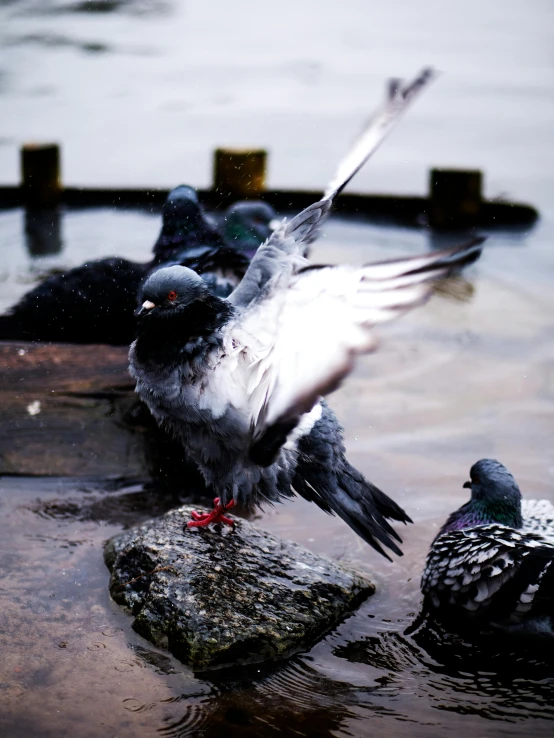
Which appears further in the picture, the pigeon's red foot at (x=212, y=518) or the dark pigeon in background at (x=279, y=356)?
the pigeon's red foot at (x=212, y=518)

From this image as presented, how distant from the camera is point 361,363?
6145 mm

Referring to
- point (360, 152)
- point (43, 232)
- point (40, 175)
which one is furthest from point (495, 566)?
point (40, 175)

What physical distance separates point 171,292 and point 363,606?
1.50m

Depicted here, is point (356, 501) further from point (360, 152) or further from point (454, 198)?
point (454, 198)

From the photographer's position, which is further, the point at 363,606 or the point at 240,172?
the point at 240,172

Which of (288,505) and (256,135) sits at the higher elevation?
(256,135)

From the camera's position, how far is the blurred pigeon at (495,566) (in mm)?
3668

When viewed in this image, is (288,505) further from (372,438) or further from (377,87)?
(377,87)

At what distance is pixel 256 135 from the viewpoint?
1126cm

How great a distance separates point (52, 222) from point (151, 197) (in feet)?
3.19

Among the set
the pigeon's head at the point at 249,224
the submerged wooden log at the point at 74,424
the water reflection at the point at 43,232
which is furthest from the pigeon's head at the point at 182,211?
the water reflection at the point at 43,232

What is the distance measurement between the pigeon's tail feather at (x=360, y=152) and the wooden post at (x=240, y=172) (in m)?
5.02

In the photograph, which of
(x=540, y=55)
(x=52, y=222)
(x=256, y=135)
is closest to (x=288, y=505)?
(x=52, y=222)

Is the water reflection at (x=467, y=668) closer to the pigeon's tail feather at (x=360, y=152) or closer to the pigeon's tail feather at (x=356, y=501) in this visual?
the pigeon's tail feather at (x=356, y=501)
